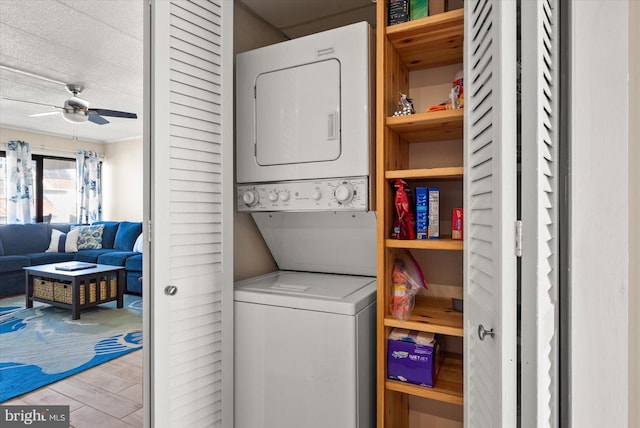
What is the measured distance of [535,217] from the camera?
815 millimetres

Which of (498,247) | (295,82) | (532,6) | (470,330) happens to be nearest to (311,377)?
(470,330)

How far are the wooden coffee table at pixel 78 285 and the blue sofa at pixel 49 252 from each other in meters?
0.53

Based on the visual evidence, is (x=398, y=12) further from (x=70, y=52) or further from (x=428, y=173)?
(x=70, y=52)

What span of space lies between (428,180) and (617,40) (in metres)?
0.85

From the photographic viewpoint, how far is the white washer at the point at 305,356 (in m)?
1.37

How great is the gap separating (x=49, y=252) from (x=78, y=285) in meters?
2.38

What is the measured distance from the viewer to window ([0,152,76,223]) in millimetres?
6343

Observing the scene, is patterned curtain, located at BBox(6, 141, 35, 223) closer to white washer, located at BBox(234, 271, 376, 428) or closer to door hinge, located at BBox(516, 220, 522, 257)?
white washer, located at BBox(234, 271, 376, 428)

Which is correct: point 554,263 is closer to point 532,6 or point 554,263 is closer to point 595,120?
point 595,120

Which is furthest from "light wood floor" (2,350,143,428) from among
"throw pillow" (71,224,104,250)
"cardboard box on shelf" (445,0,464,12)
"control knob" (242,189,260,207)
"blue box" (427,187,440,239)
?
"throw pillow" (71,224,104,250)

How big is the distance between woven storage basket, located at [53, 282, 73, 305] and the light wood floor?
5.10 ft

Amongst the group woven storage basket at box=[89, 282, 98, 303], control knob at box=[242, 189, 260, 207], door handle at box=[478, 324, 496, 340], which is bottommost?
woven storage basket at box=[89, 282, 98, 303]

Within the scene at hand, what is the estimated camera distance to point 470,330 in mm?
1159

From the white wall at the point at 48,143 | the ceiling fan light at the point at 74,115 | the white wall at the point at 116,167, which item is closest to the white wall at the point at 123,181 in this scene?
the white wall at the point at 116,167
